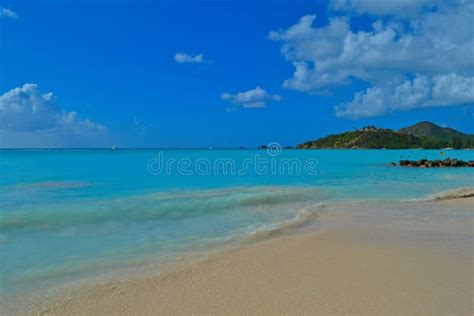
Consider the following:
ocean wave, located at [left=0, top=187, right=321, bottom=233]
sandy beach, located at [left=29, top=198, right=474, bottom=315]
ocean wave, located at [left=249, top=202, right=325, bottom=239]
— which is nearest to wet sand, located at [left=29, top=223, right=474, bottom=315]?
sandy beach, located at [left=29, top=198, right=474, bottom=315]

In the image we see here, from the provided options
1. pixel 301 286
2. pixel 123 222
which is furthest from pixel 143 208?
pixel 301 286

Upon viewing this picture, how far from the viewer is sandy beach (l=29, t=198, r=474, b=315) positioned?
4.20m

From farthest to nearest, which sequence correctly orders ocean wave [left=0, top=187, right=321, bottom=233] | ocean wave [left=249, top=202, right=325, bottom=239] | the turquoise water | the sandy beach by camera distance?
ocean wave [left=0, top=187, right=321, bottom=233], ocean wave [left=249, top=202, right=325, bottom=239], the turquoise water, the sandy beach

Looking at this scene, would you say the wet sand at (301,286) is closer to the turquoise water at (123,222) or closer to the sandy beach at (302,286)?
the sandy beach at (302,286)

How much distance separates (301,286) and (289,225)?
4464 mm

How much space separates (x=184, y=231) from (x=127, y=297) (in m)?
4.27

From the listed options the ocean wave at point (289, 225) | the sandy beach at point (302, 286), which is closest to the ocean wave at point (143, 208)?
the ocean wave at point (289, 225)

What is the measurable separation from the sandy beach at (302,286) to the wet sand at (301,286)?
0.01 m

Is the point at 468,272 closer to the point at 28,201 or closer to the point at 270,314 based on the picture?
the point at 270,314

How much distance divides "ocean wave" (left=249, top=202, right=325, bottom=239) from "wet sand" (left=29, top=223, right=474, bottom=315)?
157 centimetres

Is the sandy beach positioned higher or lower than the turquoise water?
higher

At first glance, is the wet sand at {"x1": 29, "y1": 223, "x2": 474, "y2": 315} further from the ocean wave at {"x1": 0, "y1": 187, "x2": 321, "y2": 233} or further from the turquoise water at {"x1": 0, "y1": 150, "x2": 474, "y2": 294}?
the ocean wave at {"x1": 0, "y1": 187, "x2": 321, "y2": 233}

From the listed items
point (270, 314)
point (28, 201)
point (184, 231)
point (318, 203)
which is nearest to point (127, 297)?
point (270, 314)

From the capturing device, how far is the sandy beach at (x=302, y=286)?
4199 millimetres
